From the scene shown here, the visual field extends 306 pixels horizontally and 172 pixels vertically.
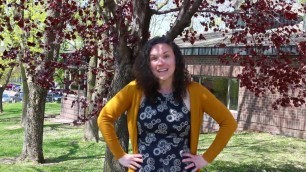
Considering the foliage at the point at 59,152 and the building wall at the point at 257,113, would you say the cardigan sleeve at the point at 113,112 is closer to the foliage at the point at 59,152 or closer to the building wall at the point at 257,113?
the foliage at the point at 59,152

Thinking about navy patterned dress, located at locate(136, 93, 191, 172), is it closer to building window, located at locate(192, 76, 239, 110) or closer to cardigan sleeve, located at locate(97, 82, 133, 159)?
cardigan sleeve, located at locate(97, 82, 133, 159)

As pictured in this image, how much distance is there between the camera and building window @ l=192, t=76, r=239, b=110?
14867mm

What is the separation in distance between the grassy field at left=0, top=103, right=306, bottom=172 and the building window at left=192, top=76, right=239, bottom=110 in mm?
1518

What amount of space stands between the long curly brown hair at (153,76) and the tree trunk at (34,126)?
7285 mm

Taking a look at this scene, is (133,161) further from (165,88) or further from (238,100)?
(238,100)

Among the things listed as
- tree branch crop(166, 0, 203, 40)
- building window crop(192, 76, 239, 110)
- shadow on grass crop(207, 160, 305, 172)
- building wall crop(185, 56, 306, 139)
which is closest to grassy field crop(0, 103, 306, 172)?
shadow on grass crop(207, 160, 305, 172)

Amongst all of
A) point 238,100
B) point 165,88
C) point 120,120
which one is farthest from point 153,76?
point 238,100

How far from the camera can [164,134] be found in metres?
2.85

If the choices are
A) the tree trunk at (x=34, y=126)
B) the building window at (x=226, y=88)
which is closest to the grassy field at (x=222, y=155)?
the tree trunk at (x=34, y=126)

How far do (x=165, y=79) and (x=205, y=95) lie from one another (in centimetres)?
29

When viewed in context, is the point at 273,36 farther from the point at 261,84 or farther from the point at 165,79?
the point at 165,79

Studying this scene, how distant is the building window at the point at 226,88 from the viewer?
1487 centimetres

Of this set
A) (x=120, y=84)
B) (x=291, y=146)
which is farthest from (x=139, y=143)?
(x=291, y=146)

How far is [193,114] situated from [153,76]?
373 mm
